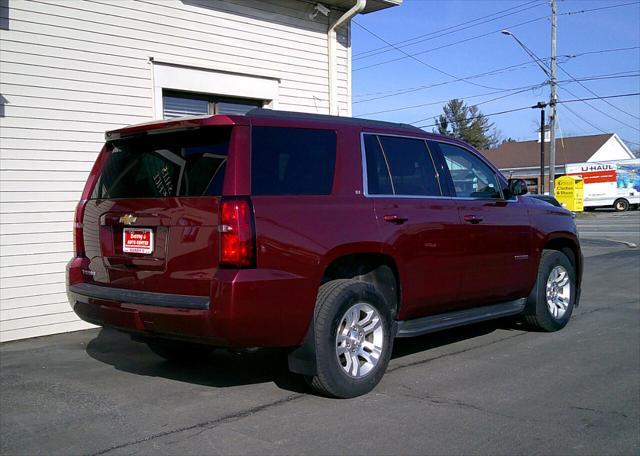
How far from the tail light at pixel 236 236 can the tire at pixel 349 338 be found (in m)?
0.77

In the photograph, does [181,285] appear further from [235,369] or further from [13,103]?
[13,103]

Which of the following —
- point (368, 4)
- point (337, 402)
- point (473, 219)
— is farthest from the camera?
point (368, 4)

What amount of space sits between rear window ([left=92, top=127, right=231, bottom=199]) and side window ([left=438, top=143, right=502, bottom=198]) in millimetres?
2433

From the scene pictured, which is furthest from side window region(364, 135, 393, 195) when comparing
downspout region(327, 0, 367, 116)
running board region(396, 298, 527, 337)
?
downspout region(327, 0, 367, 116)

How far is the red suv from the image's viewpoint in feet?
13.9

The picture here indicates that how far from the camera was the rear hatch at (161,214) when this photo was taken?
4.27 metres

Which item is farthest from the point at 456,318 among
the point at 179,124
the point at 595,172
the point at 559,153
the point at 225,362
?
the point at 559,153

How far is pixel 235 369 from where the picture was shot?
5887 millimetres

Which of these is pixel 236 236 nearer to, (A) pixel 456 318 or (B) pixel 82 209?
(B) pixel 82 209

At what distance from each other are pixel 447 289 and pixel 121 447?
2.98m

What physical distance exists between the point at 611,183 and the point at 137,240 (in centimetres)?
4210

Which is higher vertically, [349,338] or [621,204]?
[621,204]

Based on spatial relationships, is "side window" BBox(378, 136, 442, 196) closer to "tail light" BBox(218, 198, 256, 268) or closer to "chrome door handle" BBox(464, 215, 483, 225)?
"chrome door handle" BBox(464, 215, 483, 225)

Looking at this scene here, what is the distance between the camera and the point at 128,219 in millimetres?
4641
